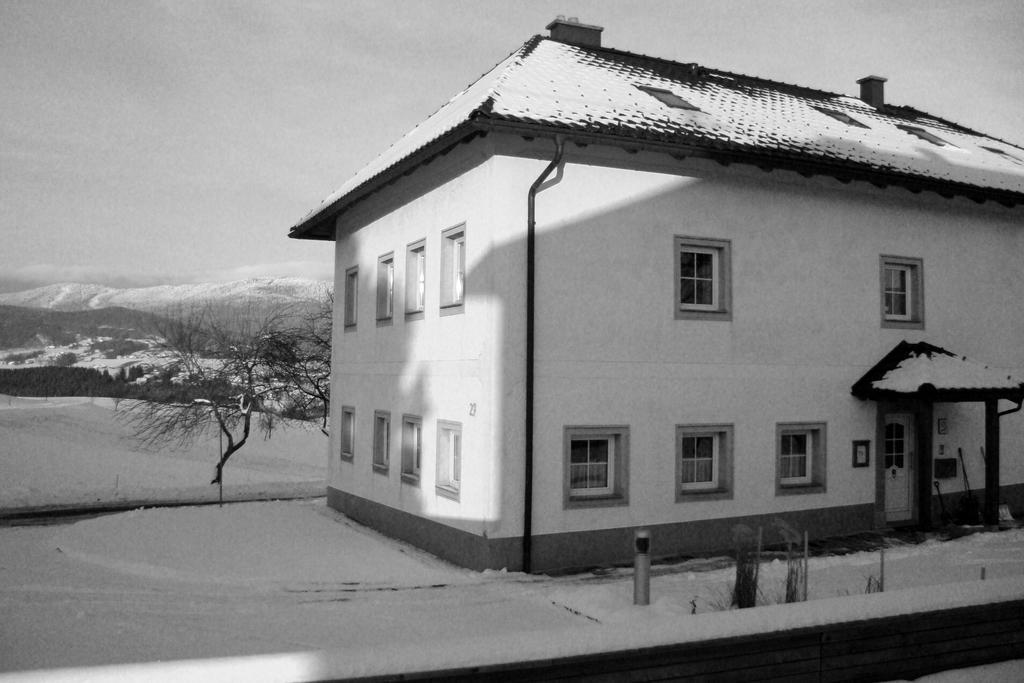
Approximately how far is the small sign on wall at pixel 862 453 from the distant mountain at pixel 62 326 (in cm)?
7961

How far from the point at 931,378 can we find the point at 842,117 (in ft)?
20.4

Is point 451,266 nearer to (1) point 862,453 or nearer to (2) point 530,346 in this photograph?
(2) point 530,346

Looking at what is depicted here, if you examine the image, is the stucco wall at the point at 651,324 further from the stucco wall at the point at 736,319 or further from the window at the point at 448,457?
the window at the point at 448,457

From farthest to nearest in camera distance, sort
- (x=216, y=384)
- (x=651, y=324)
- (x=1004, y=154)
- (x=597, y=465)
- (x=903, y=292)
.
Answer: (x=216, y=384) → (x=1004, y=154) → (x=903, y=292) → (x=651, y=324) → (x=597, y=465)

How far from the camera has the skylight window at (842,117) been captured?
17175mm

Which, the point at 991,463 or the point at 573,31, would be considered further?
the point at 573,31

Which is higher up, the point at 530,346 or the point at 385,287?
the point at 385,287

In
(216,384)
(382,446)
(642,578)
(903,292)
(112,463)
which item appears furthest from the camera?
(112,463)

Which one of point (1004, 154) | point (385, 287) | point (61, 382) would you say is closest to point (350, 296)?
point (385, 287)

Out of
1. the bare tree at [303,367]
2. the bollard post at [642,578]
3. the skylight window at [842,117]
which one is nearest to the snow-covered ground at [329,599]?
the bollard post at [642,578]

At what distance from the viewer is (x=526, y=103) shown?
38.9 ft

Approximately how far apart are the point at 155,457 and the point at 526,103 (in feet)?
87.9

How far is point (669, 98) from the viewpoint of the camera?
1438cm

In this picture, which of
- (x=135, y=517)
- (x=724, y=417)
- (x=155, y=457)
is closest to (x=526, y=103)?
(x=724, y=417)
